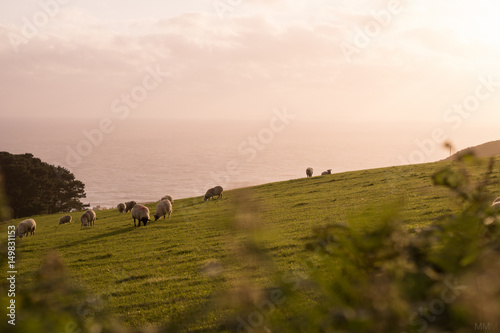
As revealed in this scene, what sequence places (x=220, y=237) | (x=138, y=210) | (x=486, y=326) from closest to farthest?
(x=486, y=326)
(x=220, y=237)
(x=138, y=210)

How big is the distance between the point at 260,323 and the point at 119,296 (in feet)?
48.7

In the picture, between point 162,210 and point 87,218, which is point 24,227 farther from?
point 162,210

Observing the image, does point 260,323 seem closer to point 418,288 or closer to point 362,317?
point 362,317

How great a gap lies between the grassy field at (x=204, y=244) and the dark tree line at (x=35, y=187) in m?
31.5

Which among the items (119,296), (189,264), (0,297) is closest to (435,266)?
(0,297)

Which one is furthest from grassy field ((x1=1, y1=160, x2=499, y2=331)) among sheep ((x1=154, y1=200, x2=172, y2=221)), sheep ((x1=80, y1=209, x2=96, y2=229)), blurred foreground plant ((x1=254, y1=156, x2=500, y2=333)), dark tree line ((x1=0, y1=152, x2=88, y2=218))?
dark tree line ((x1=0, y1=152, x2=88, y2=218))

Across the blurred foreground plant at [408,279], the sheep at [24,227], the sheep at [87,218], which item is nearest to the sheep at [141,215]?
the sheep at [87,218]

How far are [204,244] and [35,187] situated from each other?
53.6 m

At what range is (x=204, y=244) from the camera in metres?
22.4

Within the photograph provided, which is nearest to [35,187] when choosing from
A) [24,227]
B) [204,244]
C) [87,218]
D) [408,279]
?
[87,218]

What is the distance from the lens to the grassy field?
10.2 ft

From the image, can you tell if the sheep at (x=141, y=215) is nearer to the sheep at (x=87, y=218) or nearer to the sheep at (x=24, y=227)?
the sheep at (x=87, y=218)

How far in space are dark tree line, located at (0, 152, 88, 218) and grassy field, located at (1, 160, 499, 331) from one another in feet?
104

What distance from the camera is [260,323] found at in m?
2.08
